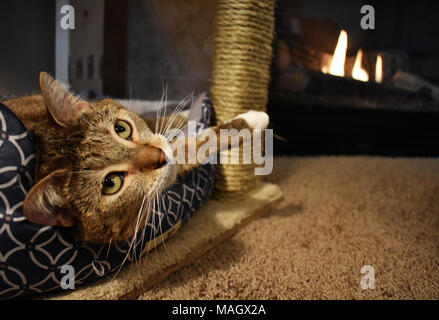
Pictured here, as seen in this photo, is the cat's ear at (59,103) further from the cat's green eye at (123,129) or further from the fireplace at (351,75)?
the fireplace at (351,75)

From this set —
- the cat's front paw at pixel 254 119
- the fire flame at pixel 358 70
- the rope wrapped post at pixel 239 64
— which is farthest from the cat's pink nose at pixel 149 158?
the fire flame at pixel 358 70

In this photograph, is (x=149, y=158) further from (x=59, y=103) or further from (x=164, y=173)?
(x=59, y=103)

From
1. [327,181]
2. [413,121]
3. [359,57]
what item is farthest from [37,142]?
[413,121]

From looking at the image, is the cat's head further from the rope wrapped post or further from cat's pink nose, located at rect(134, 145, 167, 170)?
the rope wrapped post

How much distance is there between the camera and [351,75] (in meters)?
1.76

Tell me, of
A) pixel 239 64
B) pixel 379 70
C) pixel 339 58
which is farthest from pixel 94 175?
pixel 379 70

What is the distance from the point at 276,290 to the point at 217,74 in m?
0.75

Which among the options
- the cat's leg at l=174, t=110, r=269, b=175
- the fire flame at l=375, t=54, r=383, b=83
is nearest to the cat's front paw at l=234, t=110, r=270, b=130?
the cat's leg at l=174, t=110, r=269, b=175

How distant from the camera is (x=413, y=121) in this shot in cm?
201

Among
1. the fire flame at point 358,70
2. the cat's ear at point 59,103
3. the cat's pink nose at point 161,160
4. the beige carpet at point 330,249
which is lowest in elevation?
the beige carpet at point 330,249

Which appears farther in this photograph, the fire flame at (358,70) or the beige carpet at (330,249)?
the fire flame at (358,70)

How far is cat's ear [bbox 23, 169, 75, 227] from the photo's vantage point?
46 cm

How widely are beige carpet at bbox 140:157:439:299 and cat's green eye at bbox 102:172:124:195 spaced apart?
0.90 feet

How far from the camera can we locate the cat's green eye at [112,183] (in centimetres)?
54
